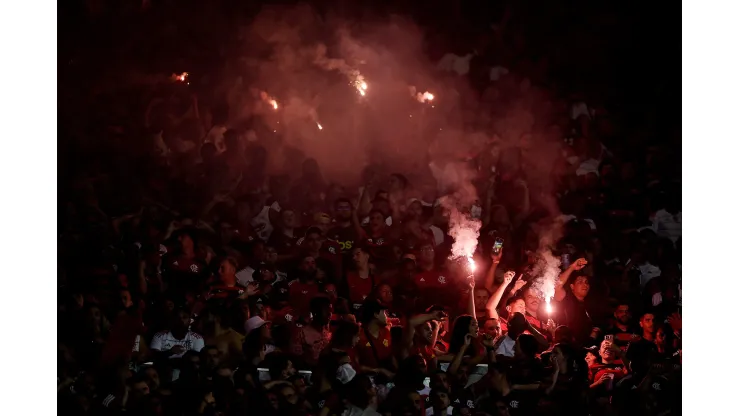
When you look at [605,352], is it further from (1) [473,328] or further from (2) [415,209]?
(2) [415,209]

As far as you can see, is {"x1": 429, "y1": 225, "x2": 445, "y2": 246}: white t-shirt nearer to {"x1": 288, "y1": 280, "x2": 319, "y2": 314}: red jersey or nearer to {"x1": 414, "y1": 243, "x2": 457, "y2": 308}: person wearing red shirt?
{"x1": 414, "y1": 243, "x2": 457, "y2": 308}: person wearing red shirt

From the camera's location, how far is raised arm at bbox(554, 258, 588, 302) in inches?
160

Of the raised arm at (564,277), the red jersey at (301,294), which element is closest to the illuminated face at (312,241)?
the red jersey at (301,294)

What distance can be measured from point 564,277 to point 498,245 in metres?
0.41

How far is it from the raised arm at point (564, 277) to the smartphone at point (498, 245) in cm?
37

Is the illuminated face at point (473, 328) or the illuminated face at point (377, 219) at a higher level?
the illuminated face at point (377, 219)

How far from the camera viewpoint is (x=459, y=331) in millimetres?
4020

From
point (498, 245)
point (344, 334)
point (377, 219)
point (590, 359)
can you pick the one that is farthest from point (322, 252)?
point (590, 359)

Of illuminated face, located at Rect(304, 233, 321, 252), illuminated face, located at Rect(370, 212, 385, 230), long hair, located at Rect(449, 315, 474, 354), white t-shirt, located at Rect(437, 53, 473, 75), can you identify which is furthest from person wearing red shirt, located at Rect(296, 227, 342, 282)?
white t-shirt, located at Rect(437, 53, 473, 75)

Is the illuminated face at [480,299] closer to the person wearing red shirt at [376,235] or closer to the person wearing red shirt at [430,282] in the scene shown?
the person wearing red shirt at [430,282]

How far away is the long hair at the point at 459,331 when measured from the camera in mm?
4016

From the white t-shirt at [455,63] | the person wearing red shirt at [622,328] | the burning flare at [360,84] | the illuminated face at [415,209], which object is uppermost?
the white t-shirt at [455,63]

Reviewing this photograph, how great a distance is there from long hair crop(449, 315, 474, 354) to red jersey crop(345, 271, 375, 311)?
1.66 ft

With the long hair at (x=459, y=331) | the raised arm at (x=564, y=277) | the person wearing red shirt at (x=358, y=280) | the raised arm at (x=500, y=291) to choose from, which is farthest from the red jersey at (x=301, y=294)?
the raised arm at (x=564, y=277)
